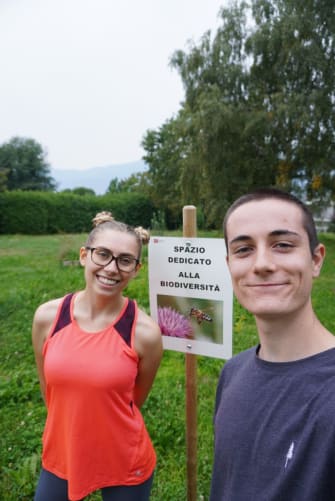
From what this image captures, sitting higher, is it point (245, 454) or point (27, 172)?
point (27, 172)

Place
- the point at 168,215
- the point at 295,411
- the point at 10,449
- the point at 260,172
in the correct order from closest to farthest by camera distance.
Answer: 1. the point at 295,411
2. the point at 10,449
3. the point at 260,172
4. the point at 168,215

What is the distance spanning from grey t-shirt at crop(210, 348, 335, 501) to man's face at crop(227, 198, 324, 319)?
177 mm

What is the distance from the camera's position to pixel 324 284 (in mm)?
8438

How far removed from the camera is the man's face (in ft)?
3.69

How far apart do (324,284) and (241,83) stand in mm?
9965

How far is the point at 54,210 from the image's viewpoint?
81.3 feet

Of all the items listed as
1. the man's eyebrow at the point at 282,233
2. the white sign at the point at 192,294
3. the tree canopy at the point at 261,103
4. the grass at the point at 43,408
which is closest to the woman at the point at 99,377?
the white sign at the point at 192,294

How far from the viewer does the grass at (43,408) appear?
9.30 feet


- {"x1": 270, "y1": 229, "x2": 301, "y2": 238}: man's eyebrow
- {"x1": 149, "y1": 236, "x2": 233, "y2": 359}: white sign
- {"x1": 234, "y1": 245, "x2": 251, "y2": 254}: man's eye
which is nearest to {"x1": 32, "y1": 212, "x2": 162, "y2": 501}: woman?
{"x1": 149, "y1": 236, "x2": 233, "y2": 359}: white sign

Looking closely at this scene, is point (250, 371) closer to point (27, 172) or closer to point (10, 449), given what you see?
point (10, 449)

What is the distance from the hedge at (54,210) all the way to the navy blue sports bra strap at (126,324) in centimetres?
2154

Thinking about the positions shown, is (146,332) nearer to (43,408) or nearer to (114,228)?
(114,228)

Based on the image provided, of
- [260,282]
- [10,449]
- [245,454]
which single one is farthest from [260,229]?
[10,449]

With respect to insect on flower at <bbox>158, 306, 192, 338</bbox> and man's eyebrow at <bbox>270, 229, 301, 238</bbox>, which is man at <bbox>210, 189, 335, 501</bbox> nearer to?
man's eyebrow at <bbox>270, 229, 301, 238</bbox>
